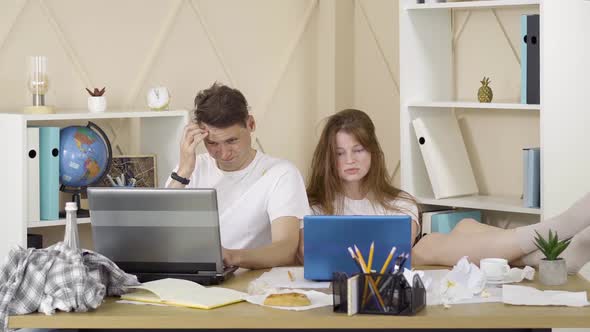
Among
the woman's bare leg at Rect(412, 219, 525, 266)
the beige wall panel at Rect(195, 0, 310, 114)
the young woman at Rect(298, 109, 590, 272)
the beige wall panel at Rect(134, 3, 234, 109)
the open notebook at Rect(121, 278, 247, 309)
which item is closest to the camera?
the open notebook at Rect(121, 278, 247, 309)

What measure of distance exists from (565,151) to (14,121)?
6.14 ft

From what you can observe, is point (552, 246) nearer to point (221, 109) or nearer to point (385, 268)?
point (385, 268)

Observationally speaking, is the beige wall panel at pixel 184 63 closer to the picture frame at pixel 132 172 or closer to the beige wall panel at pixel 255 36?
the beige wall panel at pixel 255 36

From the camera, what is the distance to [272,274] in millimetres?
2645

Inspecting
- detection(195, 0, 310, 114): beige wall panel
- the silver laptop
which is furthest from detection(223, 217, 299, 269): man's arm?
detection(195, 0, 310, 114): beige wall panel

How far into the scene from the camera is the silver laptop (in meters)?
2.41

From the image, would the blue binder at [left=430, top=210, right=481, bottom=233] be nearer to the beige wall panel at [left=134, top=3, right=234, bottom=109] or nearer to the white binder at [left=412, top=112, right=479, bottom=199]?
the white binder at [left=412, top=112, right=479, bottom=199]

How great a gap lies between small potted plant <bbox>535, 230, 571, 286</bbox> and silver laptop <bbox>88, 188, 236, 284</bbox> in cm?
77

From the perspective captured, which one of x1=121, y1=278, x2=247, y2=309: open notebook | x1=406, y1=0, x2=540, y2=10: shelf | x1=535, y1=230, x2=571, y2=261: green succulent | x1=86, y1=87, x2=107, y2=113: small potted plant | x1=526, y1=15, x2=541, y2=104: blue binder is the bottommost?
x1=121, y1=278, x2=247, y2=309: open notebook

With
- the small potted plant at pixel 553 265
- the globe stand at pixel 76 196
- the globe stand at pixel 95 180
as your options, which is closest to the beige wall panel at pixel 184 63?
the globe stand at pixel 95 180

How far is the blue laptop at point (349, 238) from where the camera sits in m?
2.39

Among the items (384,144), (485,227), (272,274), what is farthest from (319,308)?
(384,144)

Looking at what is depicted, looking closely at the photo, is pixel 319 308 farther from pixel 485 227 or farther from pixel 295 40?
pixel 295 40

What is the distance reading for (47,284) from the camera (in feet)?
7.27
